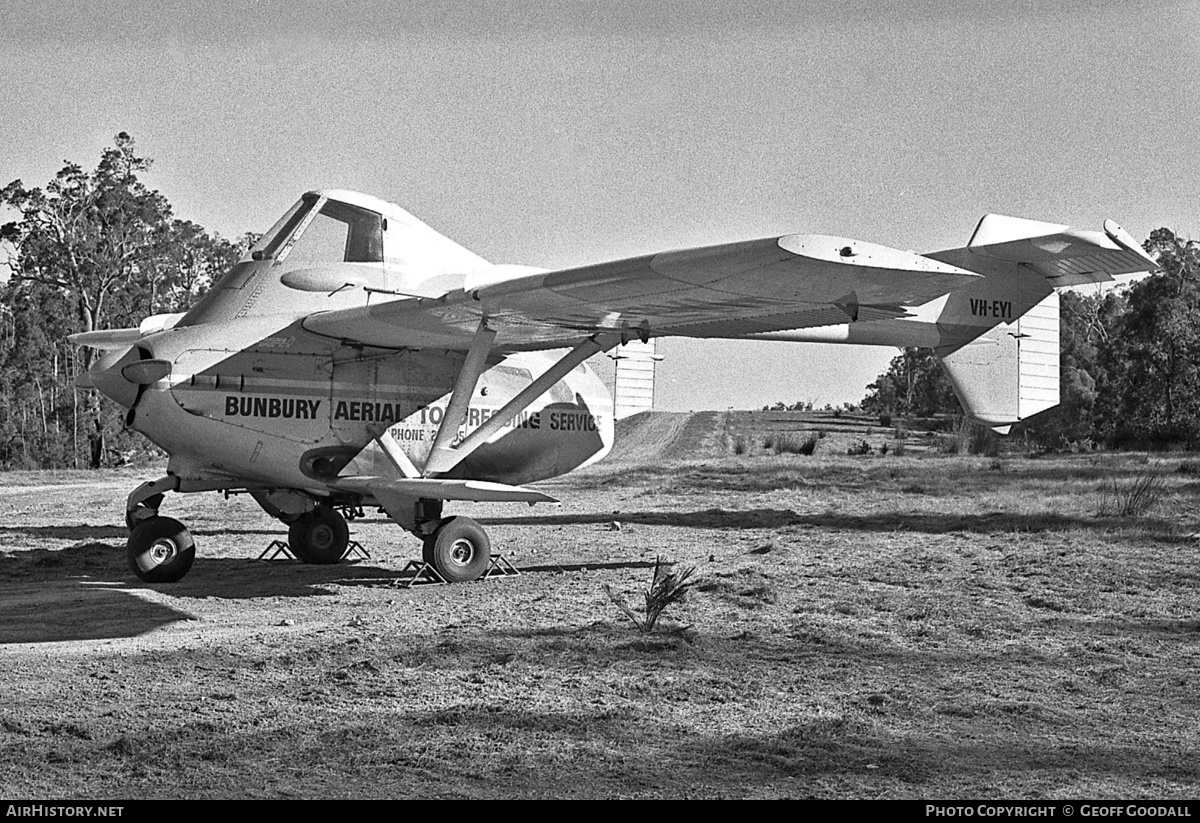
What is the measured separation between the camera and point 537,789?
15.0 feet

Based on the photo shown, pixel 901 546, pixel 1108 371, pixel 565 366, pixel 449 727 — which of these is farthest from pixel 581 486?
pixel 1108 371

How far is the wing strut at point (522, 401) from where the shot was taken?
1095cm

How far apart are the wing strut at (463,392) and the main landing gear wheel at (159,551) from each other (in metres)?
2.29

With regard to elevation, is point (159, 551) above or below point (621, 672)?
above

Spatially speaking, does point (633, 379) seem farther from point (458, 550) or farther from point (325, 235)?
point (325, 235)

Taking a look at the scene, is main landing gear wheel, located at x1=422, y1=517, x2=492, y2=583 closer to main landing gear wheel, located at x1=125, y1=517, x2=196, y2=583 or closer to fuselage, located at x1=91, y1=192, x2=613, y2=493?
fuselage, located at x1=91, y1=192, x2=613, y2=493

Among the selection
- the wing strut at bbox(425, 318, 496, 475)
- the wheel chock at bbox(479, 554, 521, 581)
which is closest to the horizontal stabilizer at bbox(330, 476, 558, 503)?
the wing strut at bbox(425, 318, 496, 475)

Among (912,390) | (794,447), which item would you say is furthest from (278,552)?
(912,390)

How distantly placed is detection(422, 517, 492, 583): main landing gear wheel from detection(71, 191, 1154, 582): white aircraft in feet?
0.06

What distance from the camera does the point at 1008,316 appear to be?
15172mm

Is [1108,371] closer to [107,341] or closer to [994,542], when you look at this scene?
[994,542]

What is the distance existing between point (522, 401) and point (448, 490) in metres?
1.54

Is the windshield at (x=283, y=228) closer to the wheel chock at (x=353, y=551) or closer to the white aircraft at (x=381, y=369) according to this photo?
the white aircraft at (x=381, y=369)
